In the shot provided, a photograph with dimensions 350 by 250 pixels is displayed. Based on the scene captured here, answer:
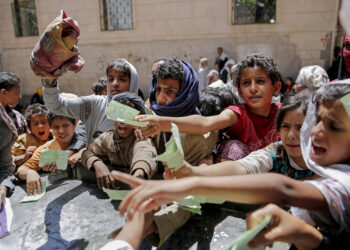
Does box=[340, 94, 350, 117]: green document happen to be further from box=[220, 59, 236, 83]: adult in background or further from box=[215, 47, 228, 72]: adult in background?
box=[215, 47, 228, 72]: adult in background

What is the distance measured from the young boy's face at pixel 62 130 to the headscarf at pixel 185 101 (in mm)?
1101

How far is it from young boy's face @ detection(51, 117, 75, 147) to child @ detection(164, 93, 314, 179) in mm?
1611

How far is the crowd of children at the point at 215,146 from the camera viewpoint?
848 millimetres

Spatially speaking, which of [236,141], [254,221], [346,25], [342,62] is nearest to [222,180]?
[254,221]

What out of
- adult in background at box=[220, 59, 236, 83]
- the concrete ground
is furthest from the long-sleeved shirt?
adult in background at box=[220, 59, 236, 83]

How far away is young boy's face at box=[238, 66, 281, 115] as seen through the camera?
5.83 ft

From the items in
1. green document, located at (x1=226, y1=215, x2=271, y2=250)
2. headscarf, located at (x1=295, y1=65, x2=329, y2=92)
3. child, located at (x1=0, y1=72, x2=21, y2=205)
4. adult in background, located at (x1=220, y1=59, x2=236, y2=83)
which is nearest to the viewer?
green document, located at (x1=226, y1=215, x2=271, y2=250)

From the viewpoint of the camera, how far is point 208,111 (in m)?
2.06

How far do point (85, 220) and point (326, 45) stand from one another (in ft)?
31.7

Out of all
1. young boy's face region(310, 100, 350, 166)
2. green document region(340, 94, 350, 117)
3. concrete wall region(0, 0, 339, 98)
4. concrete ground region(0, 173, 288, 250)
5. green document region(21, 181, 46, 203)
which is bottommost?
green document region(21, 181, 46, 203)

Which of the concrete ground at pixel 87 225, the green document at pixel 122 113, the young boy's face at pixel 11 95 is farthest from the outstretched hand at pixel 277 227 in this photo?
the young boy's face at pixel 11 95

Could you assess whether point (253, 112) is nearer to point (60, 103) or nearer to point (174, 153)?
point (174, 153)

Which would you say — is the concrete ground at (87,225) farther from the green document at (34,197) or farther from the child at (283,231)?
the child at (283,231)

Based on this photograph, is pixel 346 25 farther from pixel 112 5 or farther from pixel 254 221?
pixel 112 5
